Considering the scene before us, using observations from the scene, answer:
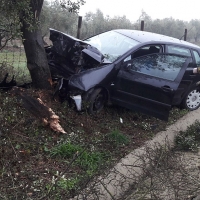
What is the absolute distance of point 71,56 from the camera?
7270mm

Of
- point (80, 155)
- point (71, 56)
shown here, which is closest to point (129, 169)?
point (80, 155)

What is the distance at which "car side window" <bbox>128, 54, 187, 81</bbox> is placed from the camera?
7.10 metres

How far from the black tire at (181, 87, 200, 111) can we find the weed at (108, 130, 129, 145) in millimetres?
2835

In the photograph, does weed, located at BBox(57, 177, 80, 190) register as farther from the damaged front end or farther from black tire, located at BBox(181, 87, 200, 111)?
black tire, located at BBox(181, 87, 200, 111)

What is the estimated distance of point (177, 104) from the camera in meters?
8.31

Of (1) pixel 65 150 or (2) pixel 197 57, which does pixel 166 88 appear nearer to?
(2) pixel 197 57

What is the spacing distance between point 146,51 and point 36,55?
242 cm

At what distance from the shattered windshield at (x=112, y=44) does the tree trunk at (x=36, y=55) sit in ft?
4.42

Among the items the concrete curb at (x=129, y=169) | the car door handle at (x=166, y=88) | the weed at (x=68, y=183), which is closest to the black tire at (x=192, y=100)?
the concrete curb at (x=129, y=169)

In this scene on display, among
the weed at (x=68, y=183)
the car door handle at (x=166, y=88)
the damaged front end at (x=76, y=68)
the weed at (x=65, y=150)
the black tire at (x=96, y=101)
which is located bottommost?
the weed at (x=68, y=183)

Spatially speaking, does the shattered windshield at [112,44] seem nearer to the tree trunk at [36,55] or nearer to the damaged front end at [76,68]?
the damaged front end at [76,68]

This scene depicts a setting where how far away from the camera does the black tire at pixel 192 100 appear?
8603mm

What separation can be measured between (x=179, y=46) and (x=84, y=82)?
2831 mm

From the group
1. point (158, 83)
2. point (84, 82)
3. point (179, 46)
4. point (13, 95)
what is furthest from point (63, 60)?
point (179, 46)
